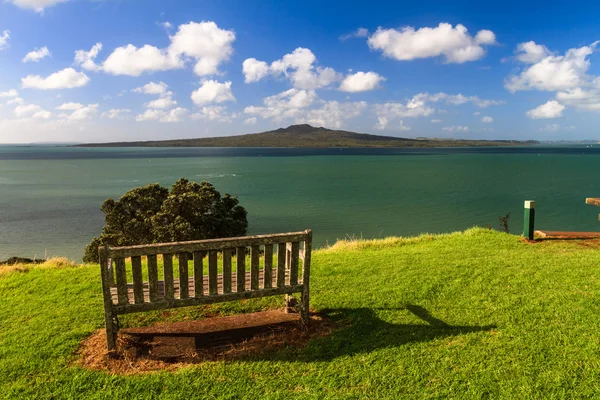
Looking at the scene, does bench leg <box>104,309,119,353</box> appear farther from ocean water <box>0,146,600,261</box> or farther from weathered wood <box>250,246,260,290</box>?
ocean water <box>0,146,600,261</box>

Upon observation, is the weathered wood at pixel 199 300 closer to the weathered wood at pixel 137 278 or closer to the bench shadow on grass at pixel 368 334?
the weathered wood at pixel 137 278

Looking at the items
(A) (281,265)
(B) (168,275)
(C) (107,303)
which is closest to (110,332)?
(C) (107,303)

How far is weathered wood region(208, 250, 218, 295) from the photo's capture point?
536 centimetres

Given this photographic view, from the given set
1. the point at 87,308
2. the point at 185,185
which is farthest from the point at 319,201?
the point at 87,308

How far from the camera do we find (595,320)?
5.82 meters

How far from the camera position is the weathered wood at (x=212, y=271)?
17.6ft

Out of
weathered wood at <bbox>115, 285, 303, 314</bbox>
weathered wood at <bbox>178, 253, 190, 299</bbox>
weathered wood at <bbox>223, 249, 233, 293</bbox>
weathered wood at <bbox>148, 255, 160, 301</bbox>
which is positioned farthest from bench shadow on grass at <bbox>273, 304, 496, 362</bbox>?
weathered wood at <bbox>148, 255, 160, 301</bbox>

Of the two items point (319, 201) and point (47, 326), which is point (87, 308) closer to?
point (47, 326)

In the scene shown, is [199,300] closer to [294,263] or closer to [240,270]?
[240,270]

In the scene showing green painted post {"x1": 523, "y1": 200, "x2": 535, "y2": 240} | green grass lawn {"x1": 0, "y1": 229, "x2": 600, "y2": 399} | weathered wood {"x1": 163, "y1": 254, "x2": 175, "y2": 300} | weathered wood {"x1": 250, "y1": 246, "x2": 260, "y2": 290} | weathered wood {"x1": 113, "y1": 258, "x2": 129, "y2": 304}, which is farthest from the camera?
green painted post {"x1": 523, "y1": 200, "x2": 535, "y2": 240}

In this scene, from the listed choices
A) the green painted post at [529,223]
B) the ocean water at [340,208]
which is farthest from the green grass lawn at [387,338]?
the ocean water at [340,208]

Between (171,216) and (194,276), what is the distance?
595 inches

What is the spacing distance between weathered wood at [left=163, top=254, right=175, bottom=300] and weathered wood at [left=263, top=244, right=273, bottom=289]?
49.0 inches

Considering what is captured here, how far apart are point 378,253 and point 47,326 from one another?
7.49 metres
